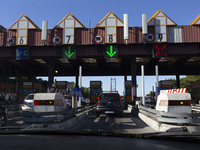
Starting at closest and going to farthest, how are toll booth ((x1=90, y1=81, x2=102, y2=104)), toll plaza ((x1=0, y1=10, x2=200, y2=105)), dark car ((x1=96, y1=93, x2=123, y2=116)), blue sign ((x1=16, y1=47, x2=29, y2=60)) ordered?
1. dark car ((x1=96, y1=93, x2=123, y2=116))
2. toll plaza ((x1=0, y1=10, x2=200, y2=105))
3. blue sign ((x1=16, y1=47, x2=29, y2=60))
4. toll booth ((x1=90, y1=81, x2=102, y2=104))

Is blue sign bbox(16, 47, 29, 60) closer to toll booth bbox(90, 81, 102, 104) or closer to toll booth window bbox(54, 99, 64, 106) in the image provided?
toll booth bbox(90, 81, 102, 104)

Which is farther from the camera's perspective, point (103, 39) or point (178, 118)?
point (103, 39)

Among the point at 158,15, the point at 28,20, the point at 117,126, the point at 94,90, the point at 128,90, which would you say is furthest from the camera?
the point at 94,90

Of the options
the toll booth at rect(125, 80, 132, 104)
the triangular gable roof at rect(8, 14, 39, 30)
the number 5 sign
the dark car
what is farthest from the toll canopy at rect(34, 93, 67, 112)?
the toll booth at rect(125, 80, 132, 104)

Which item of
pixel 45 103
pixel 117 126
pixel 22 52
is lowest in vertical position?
pixel 117 126

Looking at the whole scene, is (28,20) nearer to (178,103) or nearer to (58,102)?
(58,102)

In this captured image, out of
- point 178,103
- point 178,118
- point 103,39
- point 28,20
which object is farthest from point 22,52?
point 178,118

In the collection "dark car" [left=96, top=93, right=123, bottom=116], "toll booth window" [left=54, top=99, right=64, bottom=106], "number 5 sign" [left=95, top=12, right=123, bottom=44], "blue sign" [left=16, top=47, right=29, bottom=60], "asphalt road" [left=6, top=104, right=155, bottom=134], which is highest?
"number 5 sign" [left=95, top=12, right=123, bottom=44]

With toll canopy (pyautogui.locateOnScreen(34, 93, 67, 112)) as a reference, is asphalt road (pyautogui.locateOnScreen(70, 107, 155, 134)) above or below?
below

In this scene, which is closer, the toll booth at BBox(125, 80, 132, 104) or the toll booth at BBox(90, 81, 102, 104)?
the toll booth at BBox(125, 80, 132, 104)

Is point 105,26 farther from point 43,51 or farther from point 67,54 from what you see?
point 43,51

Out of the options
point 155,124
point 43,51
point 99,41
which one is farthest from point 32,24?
point 155,124

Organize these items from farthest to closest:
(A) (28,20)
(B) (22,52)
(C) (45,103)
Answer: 1. (A) (28,20)
2. (B) (22,52)
3. (C) (45,103)

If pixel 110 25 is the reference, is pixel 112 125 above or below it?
below
